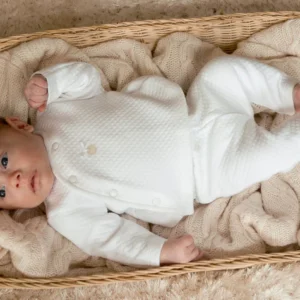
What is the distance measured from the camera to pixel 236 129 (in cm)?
137

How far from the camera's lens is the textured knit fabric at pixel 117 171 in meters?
1.36

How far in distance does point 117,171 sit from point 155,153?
107 millimetres

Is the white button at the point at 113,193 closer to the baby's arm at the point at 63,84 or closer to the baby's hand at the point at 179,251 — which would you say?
Result: the baby's hand at the point at 179,251

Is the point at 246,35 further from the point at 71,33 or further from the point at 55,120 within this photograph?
the point at 55,120

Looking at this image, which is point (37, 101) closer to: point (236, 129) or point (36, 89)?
point (36, 89)

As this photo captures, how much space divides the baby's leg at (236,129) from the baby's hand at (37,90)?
0.39 metres

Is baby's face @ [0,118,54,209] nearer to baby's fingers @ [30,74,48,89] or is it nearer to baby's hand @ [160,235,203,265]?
baby's fingers @ [30,74,48,89]

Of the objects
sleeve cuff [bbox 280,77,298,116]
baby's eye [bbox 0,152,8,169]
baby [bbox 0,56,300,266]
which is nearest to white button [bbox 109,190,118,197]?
baby [bbox 0,56,300,266]

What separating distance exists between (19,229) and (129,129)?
376 millimetres

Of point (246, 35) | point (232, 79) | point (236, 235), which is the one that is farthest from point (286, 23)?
point (236, 235)

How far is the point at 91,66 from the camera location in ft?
4.83

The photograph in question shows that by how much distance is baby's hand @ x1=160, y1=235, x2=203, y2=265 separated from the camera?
130 centimetres

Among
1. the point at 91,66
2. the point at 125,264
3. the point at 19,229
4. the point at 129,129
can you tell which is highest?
the point at 91,66

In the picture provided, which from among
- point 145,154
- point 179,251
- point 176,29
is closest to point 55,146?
point 145,154
